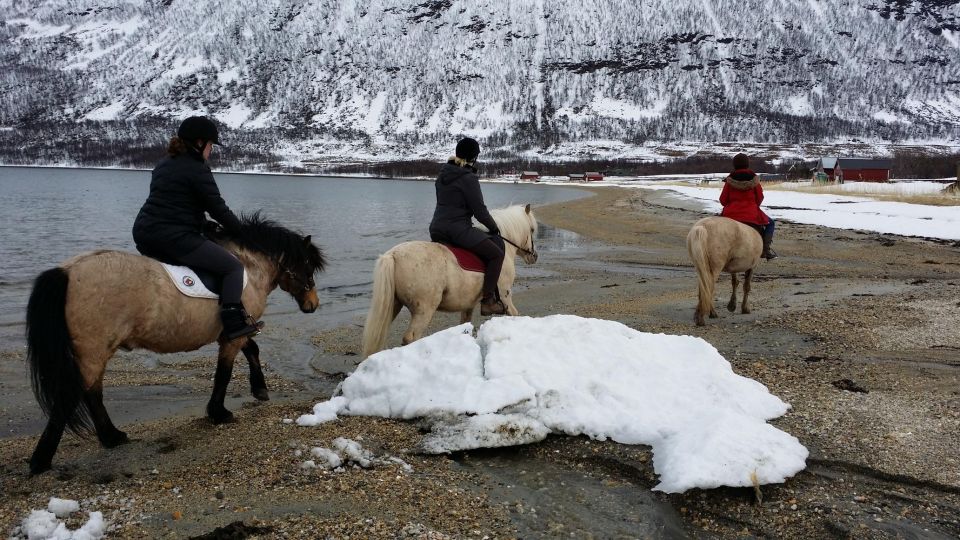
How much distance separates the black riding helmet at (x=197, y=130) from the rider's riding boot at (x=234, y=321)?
55.9 inches

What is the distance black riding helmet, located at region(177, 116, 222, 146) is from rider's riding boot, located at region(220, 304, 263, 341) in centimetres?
142

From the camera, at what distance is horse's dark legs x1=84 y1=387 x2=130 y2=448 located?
462cm

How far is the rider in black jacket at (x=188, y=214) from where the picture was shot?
5.02 metres

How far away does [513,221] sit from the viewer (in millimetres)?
8070

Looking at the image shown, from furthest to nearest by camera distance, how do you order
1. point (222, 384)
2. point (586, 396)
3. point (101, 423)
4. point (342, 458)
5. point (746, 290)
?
point (746, 290), point (222, 384), point (586, 396), point (101, 423), point (342, 458)

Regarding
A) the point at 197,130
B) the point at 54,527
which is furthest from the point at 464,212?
the point at 54,527

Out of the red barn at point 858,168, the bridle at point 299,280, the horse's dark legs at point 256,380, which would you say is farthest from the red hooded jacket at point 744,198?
the red barn at point 858,168

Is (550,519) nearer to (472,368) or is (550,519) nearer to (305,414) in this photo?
(472,368)

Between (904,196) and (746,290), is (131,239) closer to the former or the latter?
(746,290)

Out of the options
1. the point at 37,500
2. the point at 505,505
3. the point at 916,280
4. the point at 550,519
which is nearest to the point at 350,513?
the point at 505,505

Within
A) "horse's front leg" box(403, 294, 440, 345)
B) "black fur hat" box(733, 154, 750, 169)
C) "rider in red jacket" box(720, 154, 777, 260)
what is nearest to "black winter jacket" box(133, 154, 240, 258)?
"horse's front leg" box(403, 294, 440, 345)

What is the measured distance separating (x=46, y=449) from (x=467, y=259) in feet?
14.2

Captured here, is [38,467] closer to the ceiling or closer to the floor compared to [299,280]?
closer to the floor

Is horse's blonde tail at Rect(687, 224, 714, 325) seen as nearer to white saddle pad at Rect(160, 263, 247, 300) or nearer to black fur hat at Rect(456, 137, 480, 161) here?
black fur hat at Rect(456, 137, 480, 161)
